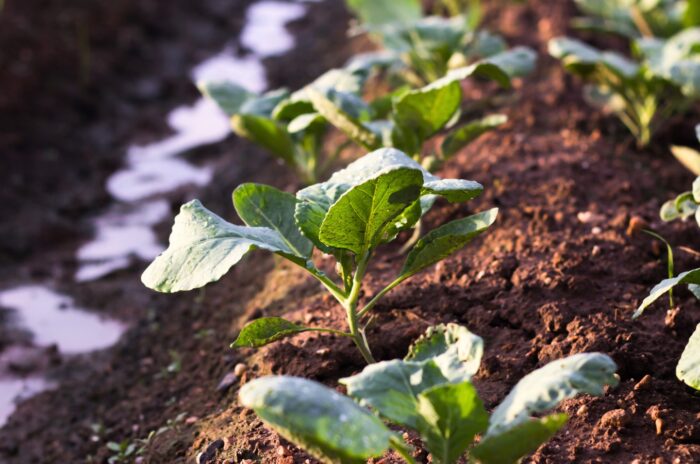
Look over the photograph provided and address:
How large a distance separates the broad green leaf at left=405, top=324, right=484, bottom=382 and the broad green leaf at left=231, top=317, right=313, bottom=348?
0.31 m

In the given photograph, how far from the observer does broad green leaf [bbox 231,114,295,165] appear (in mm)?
2777

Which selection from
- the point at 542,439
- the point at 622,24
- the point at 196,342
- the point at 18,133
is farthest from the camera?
the point at 18,133

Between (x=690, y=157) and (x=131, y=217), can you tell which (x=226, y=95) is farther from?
(x=690, y=157)

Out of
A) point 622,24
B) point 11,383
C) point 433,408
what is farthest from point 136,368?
→ point 622,24

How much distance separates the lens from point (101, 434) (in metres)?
2.37

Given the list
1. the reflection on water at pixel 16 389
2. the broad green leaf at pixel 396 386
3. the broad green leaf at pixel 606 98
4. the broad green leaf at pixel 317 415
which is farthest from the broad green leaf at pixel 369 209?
the broad green leaf at pixel 606 98

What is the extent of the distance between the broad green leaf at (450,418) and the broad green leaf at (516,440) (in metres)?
0.04

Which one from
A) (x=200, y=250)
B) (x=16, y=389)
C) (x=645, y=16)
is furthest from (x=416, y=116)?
(x=645, y=16)

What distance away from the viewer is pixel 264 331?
1.89 metres

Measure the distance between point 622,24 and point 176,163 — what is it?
7.20ft

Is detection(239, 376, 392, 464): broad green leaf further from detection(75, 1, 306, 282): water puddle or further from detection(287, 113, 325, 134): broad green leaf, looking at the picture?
detection(75, 1, 306, 282): water puddle

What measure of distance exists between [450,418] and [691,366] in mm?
511

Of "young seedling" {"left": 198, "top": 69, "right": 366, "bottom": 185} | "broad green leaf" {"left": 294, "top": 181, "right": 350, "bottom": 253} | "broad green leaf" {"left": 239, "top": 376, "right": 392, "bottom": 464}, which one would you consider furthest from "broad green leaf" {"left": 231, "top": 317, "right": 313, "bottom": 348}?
"young seedling" {"left": 198, "top": 69, "right": 366, "bottom": 185}

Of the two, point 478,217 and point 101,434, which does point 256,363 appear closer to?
point 101,434
